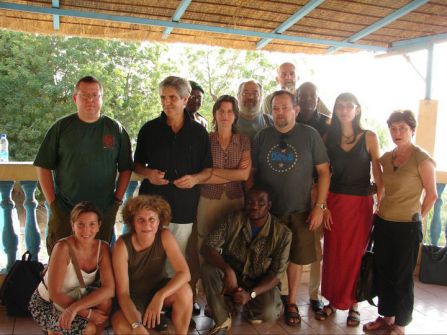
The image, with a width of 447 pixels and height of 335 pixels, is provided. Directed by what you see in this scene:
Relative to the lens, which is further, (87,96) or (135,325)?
(87,96)

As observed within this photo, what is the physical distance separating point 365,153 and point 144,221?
1.66 metres

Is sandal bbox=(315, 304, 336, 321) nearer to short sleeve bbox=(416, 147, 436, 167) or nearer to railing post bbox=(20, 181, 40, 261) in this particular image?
short sleeve bbox=(416, 147, 436, 167)

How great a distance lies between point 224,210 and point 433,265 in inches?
93.9

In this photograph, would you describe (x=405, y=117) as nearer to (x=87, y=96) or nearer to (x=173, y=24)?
(x=87, y=96)

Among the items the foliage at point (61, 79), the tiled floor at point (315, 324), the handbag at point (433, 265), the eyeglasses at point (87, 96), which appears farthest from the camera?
the foliage at point (61, 79)

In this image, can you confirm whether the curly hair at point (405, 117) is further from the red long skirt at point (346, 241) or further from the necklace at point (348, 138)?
the red long skirt at point (346, 241)

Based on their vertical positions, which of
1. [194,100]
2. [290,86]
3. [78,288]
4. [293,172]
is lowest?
[78,288]

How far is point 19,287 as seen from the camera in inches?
112

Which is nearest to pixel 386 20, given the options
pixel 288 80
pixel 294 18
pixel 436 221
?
pixel 294 18

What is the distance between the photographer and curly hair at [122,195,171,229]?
2.45 metres

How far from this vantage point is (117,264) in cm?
240

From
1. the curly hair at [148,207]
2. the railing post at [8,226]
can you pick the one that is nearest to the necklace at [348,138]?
the curly hair at [148,207]

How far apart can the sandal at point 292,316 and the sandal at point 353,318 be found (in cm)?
38

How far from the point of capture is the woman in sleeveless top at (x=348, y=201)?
9.53ft
